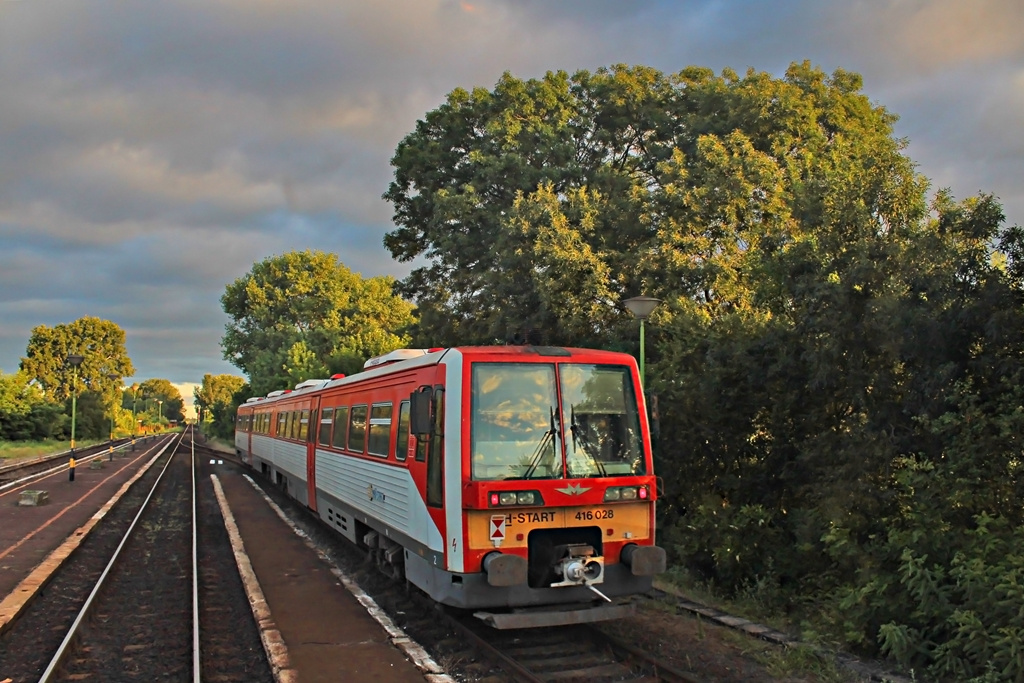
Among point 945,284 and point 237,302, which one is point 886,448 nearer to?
point 945,284

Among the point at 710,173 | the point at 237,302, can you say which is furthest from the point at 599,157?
the point at 237,302

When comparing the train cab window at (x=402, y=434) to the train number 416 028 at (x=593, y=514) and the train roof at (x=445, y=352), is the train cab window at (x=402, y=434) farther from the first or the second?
the train number 416 028 at (x=593, y=514)

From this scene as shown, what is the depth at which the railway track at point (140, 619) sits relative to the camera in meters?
7.32

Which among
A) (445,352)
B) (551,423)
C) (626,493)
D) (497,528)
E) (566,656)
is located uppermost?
(445,352)

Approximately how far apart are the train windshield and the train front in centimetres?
1

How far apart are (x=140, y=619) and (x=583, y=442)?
5.70 meters

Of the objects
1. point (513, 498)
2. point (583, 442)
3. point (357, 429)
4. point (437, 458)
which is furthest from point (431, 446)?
point (357, 429)

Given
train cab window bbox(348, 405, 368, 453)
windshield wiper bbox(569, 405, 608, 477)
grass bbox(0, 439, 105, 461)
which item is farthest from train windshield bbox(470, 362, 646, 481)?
grass bbox(0, 439, 105, 461)

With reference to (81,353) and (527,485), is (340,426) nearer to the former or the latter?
(527,485)

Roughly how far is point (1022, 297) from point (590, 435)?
411cm

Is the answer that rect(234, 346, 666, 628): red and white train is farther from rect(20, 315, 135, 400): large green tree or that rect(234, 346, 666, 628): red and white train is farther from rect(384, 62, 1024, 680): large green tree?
rect(20, 315, 135, 400): large green tree

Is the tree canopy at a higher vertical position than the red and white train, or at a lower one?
higher

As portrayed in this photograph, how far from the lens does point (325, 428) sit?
13.9 meters

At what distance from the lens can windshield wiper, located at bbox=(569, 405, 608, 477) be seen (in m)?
7.67
